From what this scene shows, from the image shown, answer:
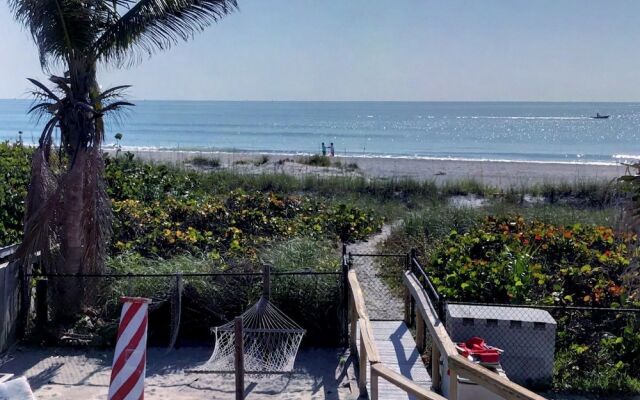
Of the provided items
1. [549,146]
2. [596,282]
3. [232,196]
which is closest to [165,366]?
[596,282]

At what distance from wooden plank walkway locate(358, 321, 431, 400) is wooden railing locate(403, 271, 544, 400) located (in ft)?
0.78

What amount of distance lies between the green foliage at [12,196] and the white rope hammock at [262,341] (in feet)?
16.2

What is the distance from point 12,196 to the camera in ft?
53.1

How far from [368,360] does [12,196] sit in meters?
10.6

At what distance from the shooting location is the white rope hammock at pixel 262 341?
1005 centimetres

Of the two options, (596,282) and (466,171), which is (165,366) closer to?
(596,282)

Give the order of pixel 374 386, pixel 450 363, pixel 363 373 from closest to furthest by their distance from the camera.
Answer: pixel 450 363 < pixel 374 386 < pixel 363 373

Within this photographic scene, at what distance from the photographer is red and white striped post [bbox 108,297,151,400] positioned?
24.4 feet

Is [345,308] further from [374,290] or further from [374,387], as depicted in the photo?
[374,387]

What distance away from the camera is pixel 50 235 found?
37.9 ft

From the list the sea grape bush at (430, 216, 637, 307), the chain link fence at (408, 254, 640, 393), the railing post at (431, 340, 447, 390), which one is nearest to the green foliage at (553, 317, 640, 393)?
the chain link fence at (408, 254, 640, 393)

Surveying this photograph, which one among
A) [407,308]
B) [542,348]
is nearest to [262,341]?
[407,308]

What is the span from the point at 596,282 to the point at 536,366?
318 centimetres

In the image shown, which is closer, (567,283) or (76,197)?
(76,197)
